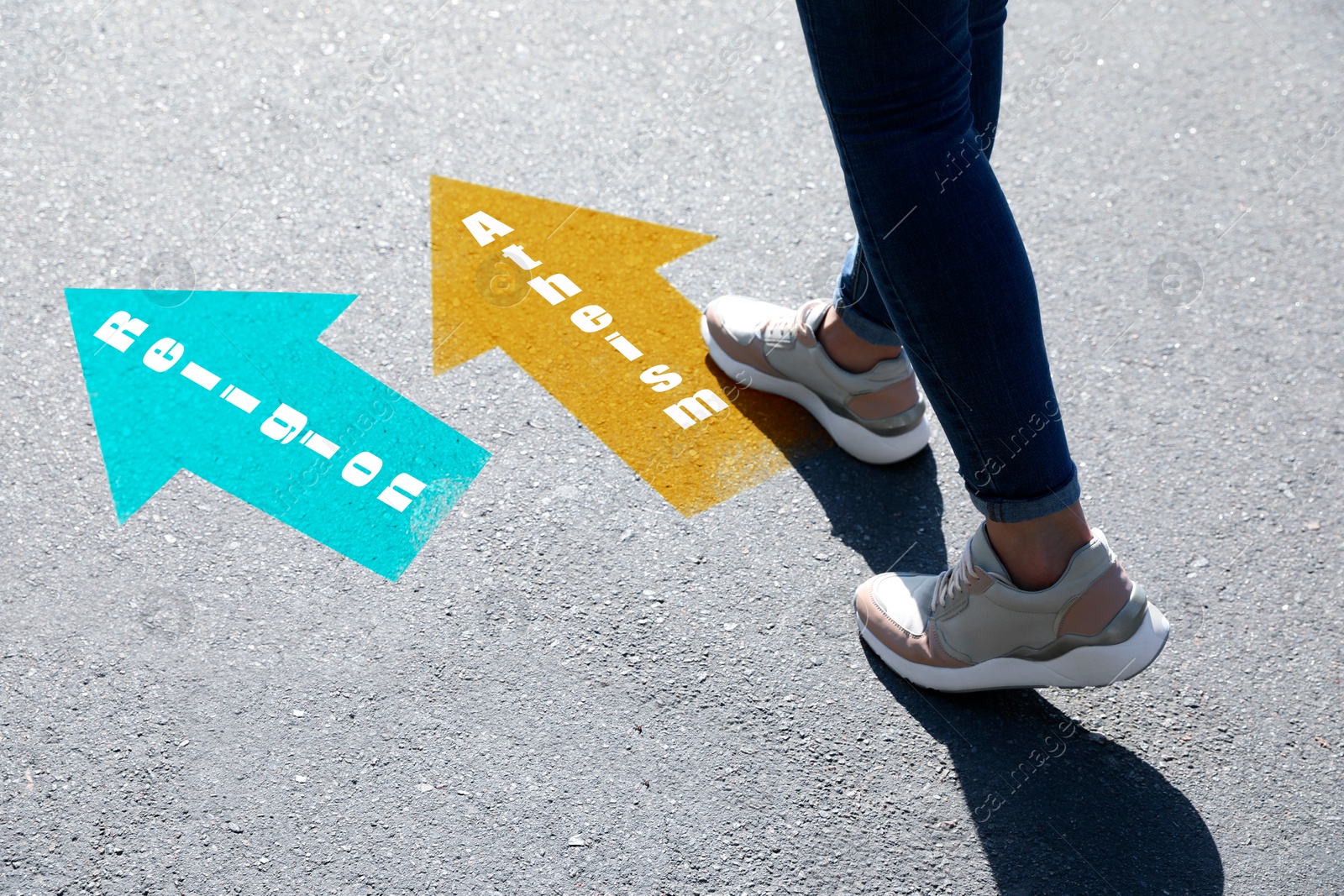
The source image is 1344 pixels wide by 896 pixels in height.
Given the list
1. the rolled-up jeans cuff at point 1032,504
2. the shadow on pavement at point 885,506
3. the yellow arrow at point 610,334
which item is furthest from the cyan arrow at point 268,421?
the rolled-up jeans cuff at point 1032,504

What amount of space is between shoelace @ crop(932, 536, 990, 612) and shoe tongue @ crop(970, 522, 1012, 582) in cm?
1

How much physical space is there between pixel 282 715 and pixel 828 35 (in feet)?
4.54

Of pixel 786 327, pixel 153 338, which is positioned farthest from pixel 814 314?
pixel 153 338

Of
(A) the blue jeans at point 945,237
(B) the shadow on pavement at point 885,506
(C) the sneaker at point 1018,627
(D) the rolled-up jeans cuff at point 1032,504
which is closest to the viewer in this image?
(A) the blue jeans at point 945,237

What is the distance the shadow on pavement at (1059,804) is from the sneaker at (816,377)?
0.56 meters

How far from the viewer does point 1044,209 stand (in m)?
3.01

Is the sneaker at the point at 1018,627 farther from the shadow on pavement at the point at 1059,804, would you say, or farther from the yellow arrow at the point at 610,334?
the yellow arrow at the point at 610,334

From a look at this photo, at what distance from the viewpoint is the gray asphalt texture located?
176 centimetres

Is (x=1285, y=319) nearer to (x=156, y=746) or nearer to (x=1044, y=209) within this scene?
(x=1044, y=209)

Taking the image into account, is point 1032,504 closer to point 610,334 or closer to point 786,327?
point 786,327

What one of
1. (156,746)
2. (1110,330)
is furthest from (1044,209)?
(156,746)

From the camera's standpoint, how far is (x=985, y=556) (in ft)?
5.93

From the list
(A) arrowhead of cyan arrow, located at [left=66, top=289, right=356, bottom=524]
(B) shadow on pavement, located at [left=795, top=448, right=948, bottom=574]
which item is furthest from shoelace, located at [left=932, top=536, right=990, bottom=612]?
(A) arrowhead of cyan arrow, located at [left=66, top=289, right=356, bottom=524]

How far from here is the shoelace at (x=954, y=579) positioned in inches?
72.5
